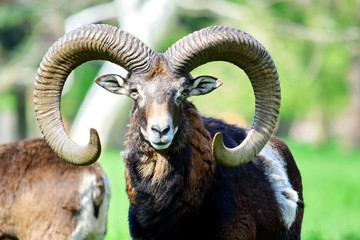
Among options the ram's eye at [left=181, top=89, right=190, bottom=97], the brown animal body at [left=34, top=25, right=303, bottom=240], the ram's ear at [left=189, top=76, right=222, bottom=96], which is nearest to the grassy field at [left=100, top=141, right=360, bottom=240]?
the brown animal body at [left=34, top=25, right=303, bottom=240]

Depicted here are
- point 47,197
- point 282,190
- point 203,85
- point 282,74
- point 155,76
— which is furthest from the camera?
point 282,74

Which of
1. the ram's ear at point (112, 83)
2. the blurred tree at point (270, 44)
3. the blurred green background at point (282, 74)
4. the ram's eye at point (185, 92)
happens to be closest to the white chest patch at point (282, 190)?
the ram's eye at point (185, 92)

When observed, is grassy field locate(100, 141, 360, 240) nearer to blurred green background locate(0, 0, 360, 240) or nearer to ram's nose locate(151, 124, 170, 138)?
blurred green background locate(0, 0, 360, 240)

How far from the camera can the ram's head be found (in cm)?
751

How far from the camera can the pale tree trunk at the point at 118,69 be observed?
33.4 metres

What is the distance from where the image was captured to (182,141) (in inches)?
296

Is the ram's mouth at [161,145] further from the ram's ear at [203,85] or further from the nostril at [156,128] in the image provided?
the ram's ear at [203,85]

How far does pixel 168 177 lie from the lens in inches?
293

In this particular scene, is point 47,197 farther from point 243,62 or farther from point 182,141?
point 243,62

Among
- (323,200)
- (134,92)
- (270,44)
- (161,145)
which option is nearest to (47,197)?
(134,92)

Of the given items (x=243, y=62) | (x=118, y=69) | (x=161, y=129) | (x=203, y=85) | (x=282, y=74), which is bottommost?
(x=161, y=129)

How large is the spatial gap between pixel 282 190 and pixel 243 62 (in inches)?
60.8

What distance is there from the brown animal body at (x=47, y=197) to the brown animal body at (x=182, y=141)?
1.18 meters

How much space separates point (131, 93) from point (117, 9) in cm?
2934
